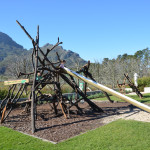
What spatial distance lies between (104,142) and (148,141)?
1089 mm

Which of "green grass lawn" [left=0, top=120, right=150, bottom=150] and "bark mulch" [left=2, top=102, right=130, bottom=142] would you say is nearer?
"green grass lawn" [left=0, top=120, right=150, bottom=150]

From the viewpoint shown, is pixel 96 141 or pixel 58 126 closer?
pixel 96 141

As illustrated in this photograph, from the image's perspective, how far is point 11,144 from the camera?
444 cm

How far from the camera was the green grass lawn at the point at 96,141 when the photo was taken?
410 centimetres

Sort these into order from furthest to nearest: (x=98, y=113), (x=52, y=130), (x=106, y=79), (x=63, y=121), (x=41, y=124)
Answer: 1. (x=106, y=79)
2. (x=98, y=113)
3. (x=63, y=121)
4. (x=41, y=124)
5. (x=52, y=130)

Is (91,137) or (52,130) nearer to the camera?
(91,137)

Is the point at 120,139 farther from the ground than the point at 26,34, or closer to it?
closer to it

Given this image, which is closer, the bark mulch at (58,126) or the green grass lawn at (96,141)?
the green grass lawn at (96,141)

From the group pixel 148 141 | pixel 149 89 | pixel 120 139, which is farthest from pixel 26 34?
pixel 149 89

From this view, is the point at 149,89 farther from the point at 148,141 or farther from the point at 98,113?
the point at 148,141

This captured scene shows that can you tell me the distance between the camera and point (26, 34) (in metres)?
6.61

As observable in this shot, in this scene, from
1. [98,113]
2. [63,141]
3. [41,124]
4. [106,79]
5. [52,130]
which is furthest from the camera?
[106,79]

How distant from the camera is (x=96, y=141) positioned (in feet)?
14.6

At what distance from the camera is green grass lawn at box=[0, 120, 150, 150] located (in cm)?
410
